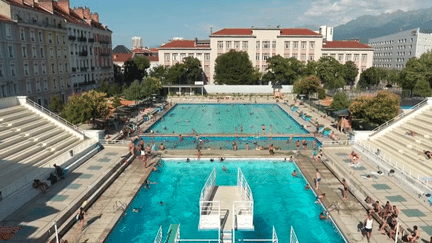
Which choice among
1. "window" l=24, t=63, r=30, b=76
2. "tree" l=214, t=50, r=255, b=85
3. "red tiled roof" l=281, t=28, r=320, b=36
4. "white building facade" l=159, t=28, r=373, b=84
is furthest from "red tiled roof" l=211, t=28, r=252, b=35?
"window" l=24, t=63, r=30, b=76

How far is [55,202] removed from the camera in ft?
58.1

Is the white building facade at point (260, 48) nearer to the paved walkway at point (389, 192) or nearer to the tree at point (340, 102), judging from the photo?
the tree at point (340, 102)

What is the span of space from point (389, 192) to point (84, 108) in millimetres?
28472

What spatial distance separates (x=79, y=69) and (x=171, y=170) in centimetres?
4120

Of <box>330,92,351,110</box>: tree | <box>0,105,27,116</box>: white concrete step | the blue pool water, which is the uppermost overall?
<box>0,105,27,116</box>: white concrete step

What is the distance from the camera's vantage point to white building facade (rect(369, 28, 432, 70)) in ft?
349

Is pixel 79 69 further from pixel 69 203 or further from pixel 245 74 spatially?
pixel 69 203

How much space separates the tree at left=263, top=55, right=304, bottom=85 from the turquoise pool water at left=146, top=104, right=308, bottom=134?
1764 centimetres

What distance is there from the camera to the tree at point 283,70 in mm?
A: 75750

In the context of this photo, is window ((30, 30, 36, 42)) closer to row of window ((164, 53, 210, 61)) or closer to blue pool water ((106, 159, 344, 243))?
blue pool water ((106, 159, 344, 243))

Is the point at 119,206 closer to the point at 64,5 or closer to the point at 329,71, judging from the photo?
the point at 64,5

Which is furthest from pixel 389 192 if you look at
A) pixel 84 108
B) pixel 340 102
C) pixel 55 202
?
pixel 84 108

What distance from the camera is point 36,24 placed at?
43.9 m

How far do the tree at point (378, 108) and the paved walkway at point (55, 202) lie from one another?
25.3 meters
